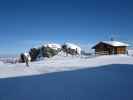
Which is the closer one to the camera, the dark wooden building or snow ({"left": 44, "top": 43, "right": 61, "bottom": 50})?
the dark wooden building

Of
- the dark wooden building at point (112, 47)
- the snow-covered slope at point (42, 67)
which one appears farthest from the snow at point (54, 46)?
the snow-covered slope at point (42, 67)

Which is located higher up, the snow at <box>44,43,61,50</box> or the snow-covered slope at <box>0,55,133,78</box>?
the snow at <box>44,43,61,50</box>

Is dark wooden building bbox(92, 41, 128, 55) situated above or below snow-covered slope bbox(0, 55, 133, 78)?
above

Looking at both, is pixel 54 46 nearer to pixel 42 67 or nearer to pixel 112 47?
pixel 112 47

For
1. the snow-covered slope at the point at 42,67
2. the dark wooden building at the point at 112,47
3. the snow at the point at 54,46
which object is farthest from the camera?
the snow at the point at 54,46

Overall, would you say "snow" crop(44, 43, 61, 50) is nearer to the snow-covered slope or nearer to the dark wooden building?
the dark wooden building

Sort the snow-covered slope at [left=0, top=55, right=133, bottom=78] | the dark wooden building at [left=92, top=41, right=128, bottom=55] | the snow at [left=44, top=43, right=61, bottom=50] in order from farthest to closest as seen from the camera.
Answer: the snow at [left=44, top=43, right=61, bottom=50], the dark wooden building at [left=92, top=41, right=128, bottom=55], the snow-covered slope at [left=0, top=55, right=133, bottom=78]

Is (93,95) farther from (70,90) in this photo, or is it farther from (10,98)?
(10,98)

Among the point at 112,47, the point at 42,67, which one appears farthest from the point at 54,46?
the point at 42,67

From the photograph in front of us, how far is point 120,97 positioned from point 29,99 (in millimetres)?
2873

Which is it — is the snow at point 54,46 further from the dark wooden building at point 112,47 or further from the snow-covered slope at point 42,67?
the snow-covered slope at point 42,67

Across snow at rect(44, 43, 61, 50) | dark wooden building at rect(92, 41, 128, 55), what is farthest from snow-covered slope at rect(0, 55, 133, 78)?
snow at rect(44, 43, 61, 50)

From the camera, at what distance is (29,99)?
20.4 feet

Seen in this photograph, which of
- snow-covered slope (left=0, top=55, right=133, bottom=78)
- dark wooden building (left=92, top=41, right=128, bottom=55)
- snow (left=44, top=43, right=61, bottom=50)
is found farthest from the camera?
snow (left=44, top=43, right=61, bottom=50)
